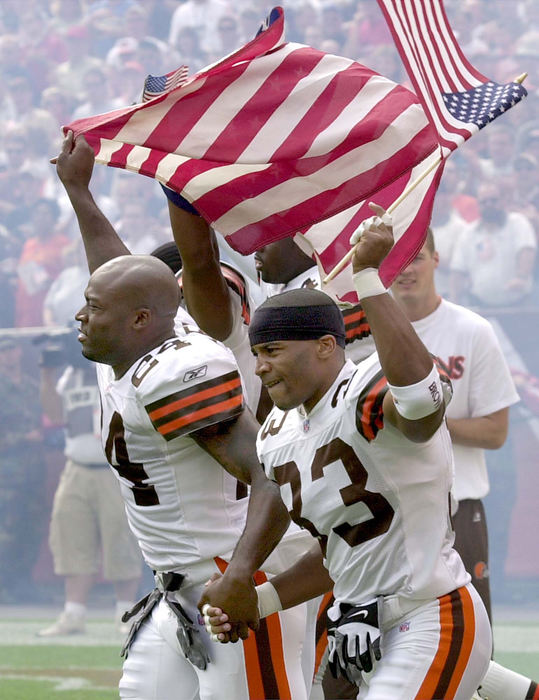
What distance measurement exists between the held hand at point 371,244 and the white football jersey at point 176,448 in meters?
0.58

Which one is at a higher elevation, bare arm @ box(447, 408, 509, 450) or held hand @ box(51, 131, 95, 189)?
held hand @ box(51, 131, 95, 189)

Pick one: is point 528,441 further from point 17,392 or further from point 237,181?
point 237,181

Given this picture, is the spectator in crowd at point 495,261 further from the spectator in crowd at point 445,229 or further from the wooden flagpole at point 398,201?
the wooden flagpole at point 398,201

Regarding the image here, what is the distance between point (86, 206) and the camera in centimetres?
394

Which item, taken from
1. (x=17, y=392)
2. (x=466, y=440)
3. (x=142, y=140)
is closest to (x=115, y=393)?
(x=142, y=140)

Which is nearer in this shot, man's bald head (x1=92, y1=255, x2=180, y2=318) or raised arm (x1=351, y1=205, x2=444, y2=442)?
raised arm (x1=351, y1=205, x2=444, y2=442)

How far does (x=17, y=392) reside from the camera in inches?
445

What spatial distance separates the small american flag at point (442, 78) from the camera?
4.20 meters

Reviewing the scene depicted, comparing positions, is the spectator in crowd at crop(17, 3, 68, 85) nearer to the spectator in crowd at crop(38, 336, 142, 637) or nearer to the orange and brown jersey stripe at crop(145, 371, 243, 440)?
the spectator in crowd at crop(38, 336, 142, 637)

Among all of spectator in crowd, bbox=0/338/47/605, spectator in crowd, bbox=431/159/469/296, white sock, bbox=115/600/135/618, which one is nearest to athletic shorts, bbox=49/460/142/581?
white sock, bbox=115/600/135/618

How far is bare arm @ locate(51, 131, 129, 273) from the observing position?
394 cm

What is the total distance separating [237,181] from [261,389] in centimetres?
70

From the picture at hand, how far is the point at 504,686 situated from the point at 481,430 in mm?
1073

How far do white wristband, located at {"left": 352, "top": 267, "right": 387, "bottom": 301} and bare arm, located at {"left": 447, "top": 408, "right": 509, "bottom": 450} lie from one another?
2.14 meters
